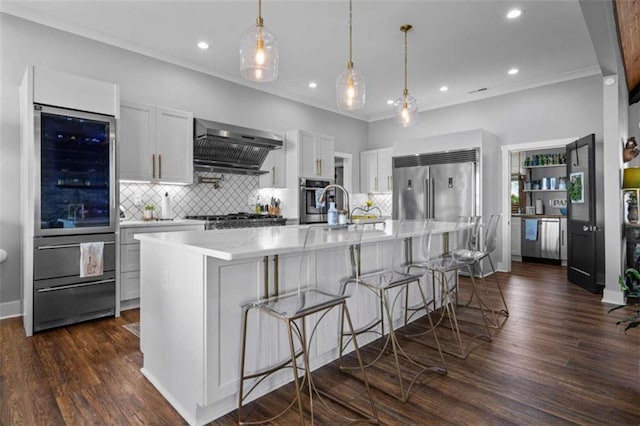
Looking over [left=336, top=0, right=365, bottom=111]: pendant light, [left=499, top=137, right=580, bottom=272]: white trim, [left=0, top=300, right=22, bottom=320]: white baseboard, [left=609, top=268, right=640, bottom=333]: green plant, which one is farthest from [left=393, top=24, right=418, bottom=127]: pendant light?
[left=0, top=300, right=22, bottom=320]: white baseboard

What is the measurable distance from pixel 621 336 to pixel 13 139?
5.86m

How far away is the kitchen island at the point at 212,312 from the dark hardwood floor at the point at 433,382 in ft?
0.48

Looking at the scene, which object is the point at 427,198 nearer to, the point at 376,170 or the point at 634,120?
the point at 376,170

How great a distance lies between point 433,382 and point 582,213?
3.88 m

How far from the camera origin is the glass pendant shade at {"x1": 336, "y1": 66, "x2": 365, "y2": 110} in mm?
3125

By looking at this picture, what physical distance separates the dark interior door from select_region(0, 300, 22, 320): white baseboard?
649 cm

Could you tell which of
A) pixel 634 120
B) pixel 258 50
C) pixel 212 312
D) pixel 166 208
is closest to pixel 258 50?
pixel 258 50

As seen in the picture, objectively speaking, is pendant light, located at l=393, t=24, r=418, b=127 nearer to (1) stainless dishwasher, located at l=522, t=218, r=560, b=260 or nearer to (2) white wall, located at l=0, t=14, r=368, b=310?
(2) white wall, located at l=0, t=14, r=368, b=310

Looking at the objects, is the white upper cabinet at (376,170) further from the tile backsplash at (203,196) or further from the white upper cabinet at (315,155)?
the tile backsplash at (203,196)

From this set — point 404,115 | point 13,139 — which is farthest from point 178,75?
point 404,115

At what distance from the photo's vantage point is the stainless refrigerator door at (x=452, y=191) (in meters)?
5.45

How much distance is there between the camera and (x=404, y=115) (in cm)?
386

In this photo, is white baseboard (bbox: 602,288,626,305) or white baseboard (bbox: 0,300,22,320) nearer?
white baseboard (bbox: 0,300,22,320)

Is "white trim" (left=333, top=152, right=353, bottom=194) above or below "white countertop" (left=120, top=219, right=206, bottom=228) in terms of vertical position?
above
